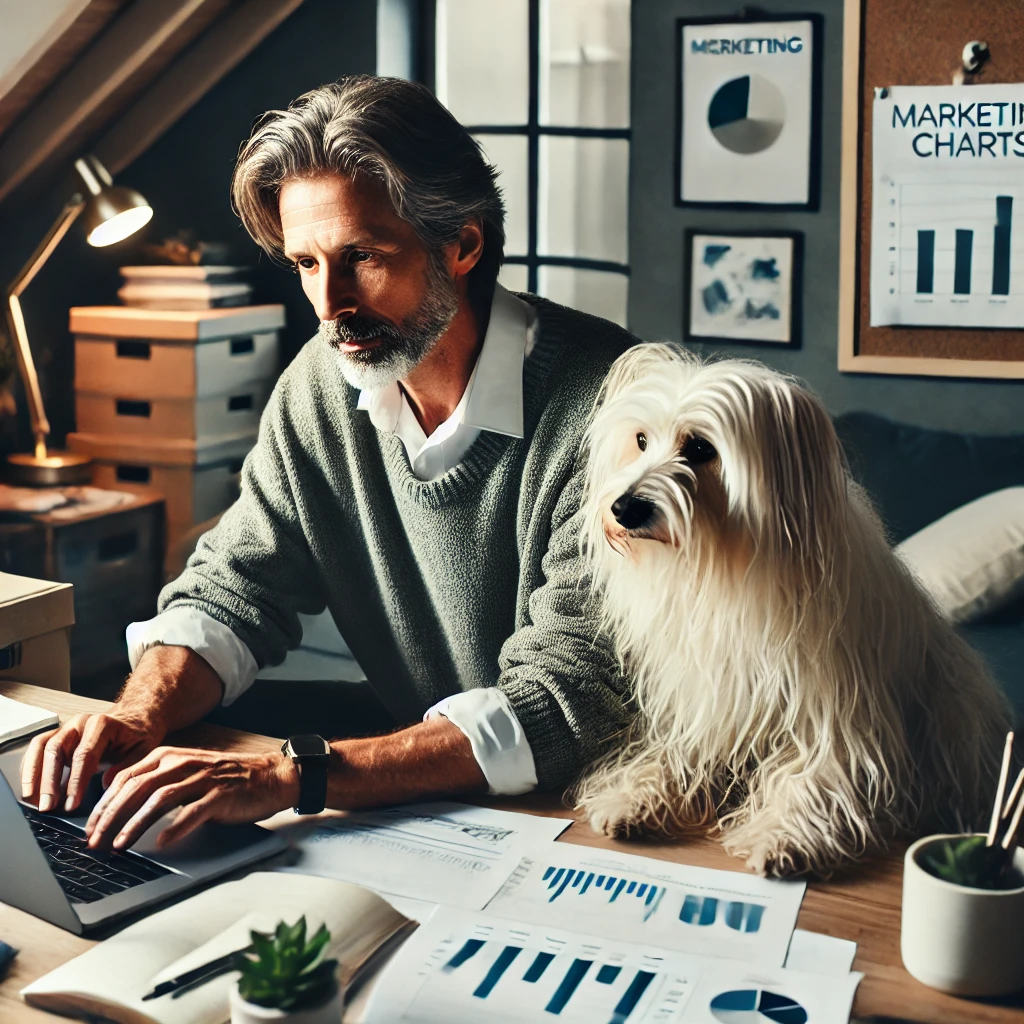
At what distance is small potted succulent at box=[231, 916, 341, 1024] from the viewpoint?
77 cm

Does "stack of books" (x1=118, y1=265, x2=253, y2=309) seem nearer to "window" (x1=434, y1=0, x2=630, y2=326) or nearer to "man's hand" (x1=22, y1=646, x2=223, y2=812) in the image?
"window" (x1=434, y1=0, x2=630, y2=326)

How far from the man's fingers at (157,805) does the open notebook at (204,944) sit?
0.37 ft

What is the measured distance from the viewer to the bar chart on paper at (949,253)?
9.64 feet

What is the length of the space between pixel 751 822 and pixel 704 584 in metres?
0.22

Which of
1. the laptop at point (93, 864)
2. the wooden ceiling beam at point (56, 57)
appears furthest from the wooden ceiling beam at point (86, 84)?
the laptop at point (93, 864)

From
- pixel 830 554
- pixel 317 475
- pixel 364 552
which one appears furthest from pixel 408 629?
pixel 830 554

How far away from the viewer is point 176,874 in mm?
1077

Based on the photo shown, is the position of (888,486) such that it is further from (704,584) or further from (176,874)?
(176,874)

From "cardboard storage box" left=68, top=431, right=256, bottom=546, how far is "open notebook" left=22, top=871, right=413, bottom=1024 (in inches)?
95.6

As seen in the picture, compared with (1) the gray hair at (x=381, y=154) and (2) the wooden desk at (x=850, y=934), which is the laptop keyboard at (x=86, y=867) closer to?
(2) the wooden desk at (x=850, y=934)

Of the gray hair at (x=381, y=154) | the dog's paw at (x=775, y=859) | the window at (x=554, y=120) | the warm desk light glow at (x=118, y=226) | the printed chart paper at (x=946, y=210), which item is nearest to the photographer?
the dog's paw at (x=775, y=859)

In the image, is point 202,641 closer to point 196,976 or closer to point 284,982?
point 196,976

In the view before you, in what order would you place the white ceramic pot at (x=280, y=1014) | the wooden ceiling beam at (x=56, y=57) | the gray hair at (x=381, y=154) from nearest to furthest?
the white ceramic pot at (x=280, y=1014), the gray hair at (x=381, y=154), the wooden ceiling beam at (x=56, y=57)

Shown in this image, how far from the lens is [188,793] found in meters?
1.15
